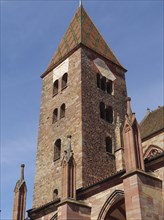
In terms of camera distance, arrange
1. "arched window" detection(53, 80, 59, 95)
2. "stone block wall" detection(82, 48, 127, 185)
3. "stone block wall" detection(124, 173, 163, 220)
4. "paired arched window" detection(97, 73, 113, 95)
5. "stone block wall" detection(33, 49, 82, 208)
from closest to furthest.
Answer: "stone block wall" detection(124, 173, 163, 220), "stone block wall" detection(82, 48, 127, 185), "stone block wall" detection(33, 49, 82, 208), "paired arched window" detection(97, 73, 113, 95), "arched window" detection(53, 80, 59, 95)

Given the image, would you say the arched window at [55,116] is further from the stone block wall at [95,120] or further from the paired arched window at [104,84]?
the paired arched window at [104,84]

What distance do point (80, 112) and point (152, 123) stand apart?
17.4 ft

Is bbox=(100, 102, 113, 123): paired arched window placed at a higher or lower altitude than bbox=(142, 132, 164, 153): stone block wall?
higher

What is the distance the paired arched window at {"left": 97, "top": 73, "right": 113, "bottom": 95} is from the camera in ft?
79.6

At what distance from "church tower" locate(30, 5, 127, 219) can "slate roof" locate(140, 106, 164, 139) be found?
166cm

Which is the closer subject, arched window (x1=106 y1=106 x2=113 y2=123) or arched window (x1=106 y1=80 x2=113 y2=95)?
arched window (x1=106 y1=106 x2=113 y2=123)

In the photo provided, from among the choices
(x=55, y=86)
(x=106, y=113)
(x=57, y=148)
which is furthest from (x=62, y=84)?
(x=57, y=148)

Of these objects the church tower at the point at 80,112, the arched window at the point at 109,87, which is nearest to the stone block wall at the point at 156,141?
the church tower at the point at 80,112

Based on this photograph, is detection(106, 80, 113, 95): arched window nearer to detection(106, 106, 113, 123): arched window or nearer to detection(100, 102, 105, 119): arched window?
detection(106, 106, 113, 123): arched window

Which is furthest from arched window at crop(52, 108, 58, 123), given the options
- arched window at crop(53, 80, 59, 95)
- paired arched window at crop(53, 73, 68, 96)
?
arched window at crop(53, 80, 59, 95)

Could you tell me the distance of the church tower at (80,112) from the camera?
20.2 meters

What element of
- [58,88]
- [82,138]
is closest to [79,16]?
[58,88]

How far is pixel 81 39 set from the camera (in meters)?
25.1

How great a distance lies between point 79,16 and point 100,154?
12.8 metres
